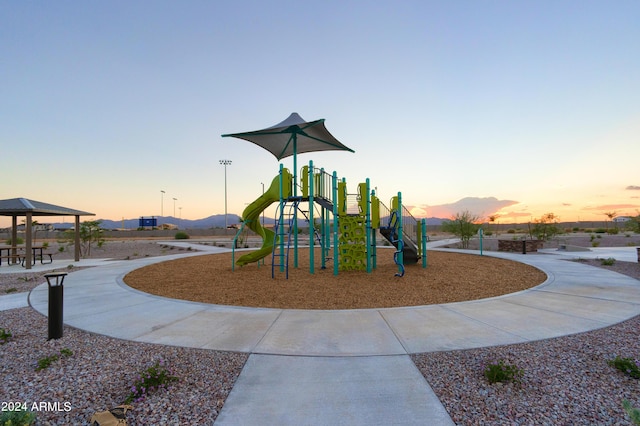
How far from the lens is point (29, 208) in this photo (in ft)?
47.2

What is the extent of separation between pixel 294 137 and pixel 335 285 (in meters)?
6.64

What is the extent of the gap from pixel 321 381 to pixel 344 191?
8444 mm

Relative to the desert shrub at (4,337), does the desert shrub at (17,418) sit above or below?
above

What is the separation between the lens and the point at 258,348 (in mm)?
4527

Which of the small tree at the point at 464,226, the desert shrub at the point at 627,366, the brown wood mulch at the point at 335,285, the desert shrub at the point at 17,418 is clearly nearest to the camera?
the desert shrub at the point at 17,418

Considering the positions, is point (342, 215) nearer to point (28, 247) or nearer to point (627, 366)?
point (627, 366)

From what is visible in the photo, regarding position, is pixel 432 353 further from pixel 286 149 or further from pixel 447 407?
pixel 286 149

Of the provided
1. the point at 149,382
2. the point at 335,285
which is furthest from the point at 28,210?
the point at 149,382

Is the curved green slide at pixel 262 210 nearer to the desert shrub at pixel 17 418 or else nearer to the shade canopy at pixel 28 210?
the desert shrub at pixel 17 418

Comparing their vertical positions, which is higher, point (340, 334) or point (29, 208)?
point (29, 208)

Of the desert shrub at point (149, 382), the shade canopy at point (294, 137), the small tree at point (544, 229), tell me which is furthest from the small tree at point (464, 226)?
the desert shrub at point (149, 382)

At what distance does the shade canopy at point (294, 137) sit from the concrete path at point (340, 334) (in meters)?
7.66

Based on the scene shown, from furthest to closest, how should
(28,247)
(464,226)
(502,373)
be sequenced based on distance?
(464,226) < (28,247) < (502,373)

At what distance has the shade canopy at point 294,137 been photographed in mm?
12398
